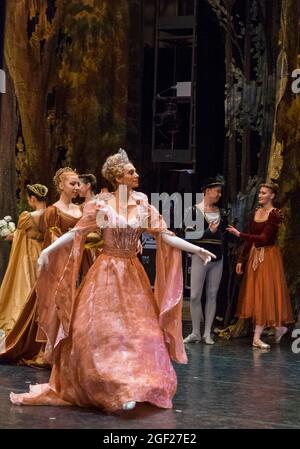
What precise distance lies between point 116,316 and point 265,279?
3.16m

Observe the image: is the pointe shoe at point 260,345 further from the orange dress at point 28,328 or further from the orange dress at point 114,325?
the orange dress at point 114,325

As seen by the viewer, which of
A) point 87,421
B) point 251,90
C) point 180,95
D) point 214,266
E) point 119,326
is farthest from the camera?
point 180,95

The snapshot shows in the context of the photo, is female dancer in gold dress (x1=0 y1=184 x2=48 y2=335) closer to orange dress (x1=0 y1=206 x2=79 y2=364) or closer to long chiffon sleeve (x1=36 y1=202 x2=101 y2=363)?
orange dress (x1=0 y1=206 x2=79 y2=364)

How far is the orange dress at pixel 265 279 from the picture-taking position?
27.9 feet

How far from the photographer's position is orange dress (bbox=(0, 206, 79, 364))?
23.8 ft

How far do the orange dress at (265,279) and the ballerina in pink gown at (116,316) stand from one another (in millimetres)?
2684

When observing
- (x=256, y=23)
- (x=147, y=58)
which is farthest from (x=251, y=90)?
(x=147, y=58)

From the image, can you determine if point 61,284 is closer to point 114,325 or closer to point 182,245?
point 114,325

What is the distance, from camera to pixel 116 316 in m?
5.63

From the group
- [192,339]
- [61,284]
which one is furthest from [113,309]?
[192,339]

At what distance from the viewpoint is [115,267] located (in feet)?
18.9

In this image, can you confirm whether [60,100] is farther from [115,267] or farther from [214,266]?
[115,267]

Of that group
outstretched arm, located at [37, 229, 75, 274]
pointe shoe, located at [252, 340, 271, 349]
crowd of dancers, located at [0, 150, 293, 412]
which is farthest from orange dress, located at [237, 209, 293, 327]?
outstretched arm, located at [37, 229, 75, 274]

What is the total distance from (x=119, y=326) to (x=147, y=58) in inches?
216
